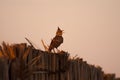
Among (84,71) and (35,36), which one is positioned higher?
(35,36)

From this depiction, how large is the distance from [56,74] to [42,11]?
379 millimetres

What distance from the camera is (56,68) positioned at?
102cm

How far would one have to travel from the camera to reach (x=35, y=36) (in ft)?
4.11

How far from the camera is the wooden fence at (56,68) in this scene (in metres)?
0.93

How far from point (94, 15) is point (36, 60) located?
0.61 meters

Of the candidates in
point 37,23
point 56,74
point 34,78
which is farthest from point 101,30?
point 34,78

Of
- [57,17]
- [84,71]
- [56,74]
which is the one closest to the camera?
[56,74]

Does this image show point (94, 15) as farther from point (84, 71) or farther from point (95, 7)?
point (84, 71)

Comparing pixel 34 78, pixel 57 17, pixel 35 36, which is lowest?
pixel 34 78

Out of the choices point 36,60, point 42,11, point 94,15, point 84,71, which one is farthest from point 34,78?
point 94,15

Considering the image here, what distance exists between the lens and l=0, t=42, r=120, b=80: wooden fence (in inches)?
36.7

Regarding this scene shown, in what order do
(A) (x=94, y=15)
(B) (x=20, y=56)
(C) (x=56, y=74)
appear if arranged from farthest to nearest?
1. (A) (x=94, y=15)
2. (C) (x=56, y=74)
3. (B) (x=20, y=56)

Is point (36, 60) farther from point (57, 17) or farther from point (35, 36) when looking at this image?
point (57, 17)

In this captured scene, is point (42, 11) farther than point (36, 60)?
Yes
